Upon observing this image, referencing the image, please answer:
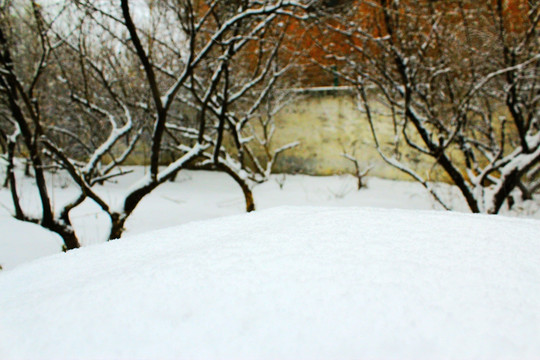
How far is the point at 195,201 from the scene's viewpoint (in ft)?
26.1

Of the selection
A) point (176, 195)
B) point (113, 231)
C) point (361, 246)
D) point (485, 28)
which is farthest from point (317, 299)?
point (176, 195)

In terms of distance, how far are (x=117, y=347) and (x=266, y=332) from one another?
289 mm

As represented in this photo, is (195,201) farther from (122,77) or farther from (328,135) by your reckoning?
(328,135)

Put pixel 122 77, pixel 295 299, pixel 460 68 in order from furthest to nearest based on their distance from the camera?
pixel 122 77 < pixel 460 68 < pixel 295 299

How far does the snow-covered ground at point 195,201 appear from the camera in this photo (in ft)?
15.4

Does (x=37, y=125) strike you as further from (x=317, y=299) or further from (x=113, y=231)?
(x=317, y=299)

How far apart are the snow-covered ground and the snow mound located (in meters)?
3.86

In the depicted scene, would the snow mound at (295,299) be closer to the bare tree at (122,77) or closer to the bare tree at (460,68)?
the bare tree at (122,77)

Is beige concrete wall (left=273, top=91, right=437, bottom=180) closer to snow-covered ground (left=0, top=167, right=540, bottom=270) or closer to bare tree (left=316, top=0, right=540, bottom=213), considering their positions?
snow-covered ground (left=0, top=167, right=540, bottom=270)

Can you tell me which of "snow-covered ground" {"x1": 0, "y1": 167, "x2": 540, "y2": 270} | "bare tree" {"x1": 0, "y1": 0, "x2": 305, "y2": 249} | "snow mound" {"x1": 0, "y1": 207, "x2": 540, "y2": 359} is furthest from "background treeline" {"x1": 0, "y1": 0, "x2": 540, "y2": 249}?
"snow mound" {"x1": 0, "y1": 207, "x2": 540, "y2": 359}

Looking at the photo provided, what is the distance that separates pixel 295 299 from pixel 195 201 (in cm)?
746

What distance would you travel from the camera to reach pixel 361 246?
3.31ft

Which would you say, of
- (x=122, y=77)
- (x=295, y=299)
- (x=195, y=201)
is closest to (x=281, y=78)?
(x=195, y=201)

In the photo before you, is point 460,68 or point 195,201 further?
point 195,201
